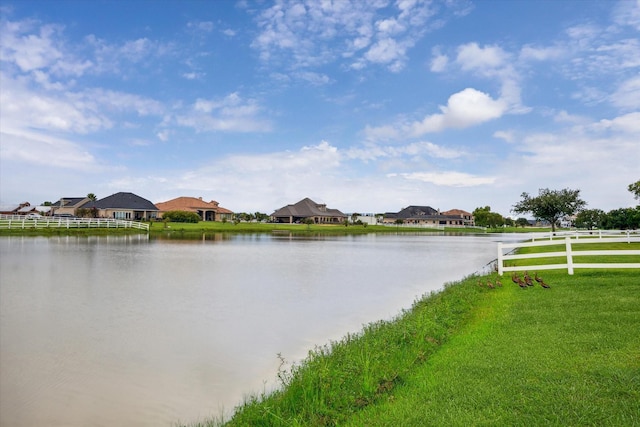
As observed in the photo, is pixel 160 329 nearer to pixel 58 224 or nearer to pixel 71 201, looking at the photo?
pixel 58 224

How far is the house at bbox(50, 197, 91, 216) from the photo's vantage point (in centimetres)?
9300

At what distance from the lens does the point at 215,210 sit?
10125 centimetres

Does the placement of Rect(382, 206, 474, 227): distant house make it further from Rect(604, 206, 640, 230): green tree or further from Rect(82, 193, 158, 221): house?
Rect(604, 206, 640, 230): green tree

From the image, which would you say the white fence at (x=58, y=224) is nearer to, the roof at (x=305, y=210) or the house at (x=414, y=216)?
the roof at (x=305, y=210)

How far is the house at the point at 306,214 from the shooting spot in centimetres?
10562

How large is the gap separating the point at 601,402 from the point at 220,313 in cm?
1070

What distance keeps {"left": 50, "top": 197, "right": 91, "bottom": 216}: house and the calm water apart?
250ft

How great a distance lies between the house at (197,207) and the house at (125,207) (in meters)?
8.21

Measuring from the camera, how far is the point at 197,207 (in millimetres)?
97188

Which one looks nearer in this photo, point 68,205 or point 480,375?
→ point 480,375

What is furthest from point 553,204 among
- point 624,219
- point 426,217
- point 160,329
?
point 426,217

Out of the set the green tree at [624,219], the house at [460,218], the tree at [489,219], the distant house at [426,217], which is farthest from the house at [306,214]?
the green tree at [624,219]

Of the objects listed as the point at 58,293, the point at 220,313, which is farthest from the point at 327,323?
the point at 58,293

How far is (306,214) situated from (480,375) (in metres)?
99.2
